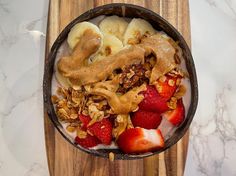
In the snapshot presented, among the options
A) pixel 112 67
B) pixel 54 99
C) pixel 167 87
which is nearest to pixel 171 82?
pixel 167 87

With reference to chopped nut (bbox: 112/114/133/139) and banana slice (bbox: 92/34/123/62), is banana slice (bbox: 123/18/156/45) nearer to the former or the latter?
banana slice (bbox: 92/34/123/62)

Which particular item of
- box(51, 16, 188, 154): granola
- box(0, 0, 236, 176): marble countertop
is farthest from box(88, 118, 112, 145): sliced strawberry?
box(0, 0, 236, 176): marble countertop

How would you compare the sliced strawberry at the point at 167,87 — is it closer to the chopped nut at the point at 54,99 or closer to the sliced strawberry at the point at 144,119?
the sliced strawberry at the point at 144,119

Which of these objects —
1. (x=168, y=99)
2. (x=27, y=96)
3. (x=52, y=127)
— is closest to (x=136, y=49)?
(x=168, y=99)

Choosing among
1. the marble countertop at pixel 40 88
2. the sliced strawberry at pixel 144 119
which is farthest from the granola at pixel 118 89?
the marble countertop at pixel 40 88

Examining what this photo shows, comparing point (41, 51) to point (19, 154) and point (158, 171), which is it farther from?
point (158, 171)
